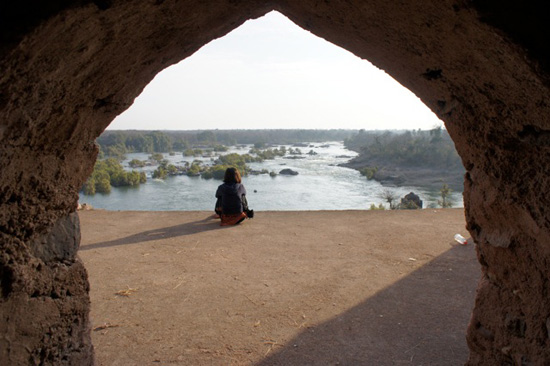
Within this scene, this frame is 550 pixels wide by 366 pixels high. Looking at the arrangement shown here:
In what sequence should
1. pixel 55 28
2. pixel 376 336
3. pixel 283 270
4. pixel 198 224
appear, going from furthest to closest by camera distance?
pixel 198 224, pixel 283 270, pixel 376 336, pixel 55 28

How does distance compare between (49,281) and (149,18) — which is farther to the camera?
(49,281)

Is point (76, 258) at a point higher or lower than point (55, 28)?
lower

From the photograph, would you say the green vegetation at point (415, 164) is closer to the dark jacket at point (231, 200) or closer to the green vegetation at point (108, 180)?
the green vegetation at point (108, 180)

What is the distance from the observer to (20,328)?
7.28 ft

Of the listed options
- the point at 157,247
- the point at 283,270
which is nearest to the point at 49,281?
the point at 283,270

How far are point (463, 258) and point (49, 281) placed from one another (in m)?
5.28

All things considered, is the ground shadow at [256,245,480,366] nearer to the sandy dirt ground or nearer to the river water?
the sandy dirt ground

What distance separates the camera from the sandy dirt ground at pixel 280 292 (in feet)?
11.9

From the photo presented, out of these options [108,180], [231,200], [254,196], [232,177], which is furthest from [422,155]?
[231,200]

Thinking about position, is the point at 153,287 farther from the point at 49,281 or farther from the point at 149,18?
the point at 149,18

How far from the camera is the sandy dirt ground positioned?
3637 millimetres

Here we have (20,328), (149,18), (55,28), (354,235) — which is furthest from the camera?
(354,235)

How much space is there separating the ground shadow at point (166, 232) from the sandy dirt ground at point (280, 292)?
20 millimetres

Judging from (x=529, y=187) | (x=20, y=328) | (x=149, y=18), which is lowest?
(x=20, y=328)
